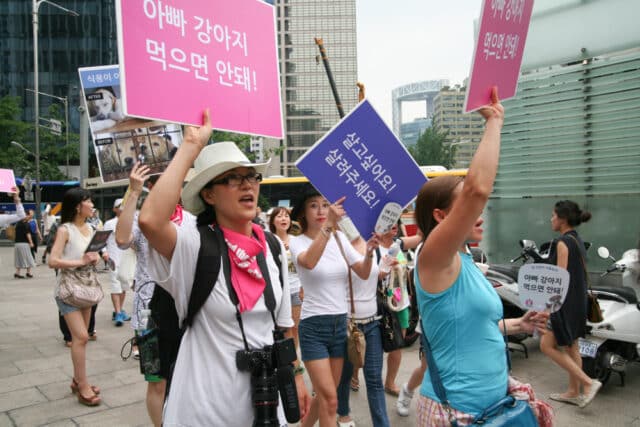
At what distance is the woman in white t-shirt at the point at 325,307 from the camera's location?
129 inches

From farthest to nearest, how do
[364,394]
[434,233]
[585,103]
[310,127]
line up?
[310,127] < [585,103] < [364,394] < [434,233]

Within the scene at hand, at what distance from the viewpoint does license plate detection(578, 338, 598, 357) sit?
4.79 m

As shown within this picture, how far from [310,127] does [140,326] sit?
Result: 89256 millimetres

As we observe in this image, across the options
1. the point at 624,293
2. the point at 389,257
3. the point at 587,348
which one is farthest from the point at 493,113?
the point at 624,293

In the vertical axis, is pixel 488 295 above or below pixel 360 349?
above

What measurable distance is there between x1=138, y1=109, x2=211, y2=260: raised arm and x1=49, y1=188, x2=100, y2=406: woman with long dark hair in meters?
3.21

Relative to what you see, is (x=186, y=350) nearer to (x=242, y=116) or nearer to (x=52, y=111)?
(x=242, y=116)

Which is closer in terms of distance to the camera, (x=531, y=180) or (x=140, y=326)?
(x=140, y=326)

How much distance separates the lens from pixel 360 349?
138 inches

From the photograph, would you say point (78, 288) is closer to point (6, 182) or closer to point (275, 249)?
point (275, 249)

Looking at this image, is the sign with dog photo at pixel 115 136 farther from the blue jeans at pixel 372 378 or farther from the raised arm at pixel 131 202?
the blue jeans at pixel 372 378

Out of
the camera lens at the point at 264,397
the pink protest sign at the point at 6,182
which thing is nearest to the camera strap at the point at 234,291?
the camera lens at the point at 264,397

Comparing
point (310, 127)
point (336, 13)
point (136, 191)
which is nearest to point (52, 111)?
point (136, 191)

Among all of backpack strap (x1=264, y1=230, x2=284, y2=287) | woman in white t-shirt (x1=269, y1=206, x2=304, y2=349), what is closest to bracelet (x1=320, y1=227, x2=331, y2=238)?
backpack strap (x1=264, y1=230, x2=284, y2=287)
